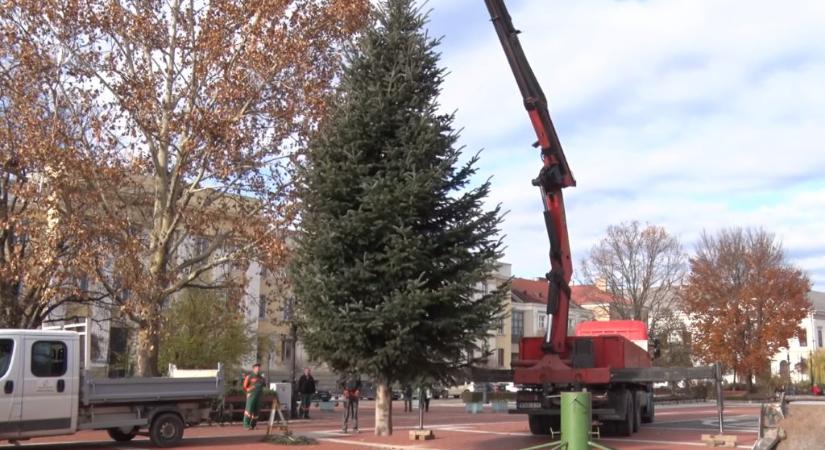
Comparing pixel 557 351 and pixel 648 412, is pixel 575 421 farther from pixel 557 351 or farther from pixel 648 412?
pixel 648 412

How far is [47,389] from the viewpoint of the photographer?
15938 millimetres

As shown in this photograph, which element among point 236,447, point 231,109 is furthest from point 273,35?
point 236,447

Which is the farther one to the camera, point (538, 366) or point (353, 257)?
point (538, 366)

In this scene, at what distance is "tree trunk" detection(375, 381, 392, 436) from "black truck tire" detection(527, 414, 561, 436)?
384 cm

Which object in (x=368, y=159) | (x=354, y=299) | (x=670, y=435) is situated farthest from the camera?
(x=670, y=435)

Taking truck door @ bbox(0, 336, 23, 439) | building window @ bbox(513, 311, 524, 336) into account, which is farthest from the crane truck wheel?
building window @ bbox(513, 311, 524, 336)

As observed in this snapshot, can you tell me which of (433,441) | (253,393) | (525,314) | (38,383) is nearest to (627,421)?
(433,441)

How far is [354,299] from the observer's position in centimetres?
1547

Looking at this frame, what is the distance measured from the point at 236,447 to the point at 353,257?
494 centimetres

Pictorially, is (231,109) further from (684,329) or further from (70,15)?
(684,329)

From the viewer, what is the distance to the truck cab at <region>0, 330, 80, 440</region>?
15414mm

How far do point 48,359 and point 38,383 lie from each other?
1.64 ft

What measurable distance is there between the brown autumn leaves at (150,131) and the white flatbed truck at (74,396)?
3.35 m

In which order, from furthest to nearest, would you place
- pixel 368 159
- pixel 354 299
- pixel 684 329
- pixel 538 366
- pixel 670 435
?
pixel 684 329
pixel 670 435
pixel 538 366
pixel 368 159
pixel 354 299
